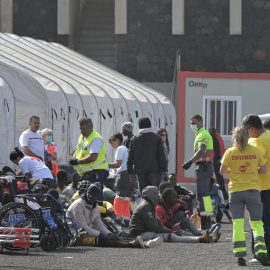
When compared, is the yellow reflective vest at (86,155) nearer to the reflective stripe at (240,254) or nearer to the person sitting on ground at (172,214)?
the person sitting on ground at (172,214)

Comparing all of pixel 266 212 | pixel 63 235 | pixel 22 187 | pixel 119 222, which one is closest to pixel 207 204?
pixel 119 222

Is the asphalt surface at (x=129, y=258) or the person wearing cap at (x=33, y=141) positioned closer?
the asphalt surface at (x=129, y=258)

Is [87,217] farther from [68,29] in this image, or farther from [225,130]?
[68,29]

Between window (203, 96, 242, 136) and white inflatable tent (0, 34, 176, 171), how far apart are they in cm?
146

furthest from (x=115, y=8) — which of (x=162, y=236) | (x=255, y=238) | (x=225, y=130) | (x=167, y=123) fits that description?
(x=255, y=238)

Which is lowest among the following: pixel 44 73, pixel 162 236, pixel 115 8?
pixel 162 236

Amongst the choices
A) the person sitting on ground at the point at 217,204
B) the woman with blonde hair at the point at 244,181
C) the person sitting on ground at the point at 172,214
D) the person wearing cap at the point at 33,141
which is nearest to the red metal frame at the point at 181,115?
the person sitting on ground at the point at 217,204

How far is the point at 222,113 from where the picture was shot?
97.3ft

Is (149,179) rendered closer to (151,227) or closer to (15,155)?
(151,227)

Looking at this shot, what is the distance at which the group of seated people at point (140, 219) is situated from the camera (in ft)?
44.2

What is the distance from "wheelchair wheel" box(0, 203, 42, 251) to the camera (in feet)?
41.2

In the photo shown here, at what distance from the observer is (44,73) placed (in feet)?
78.7

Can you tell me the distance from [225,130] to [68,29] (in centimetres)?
915

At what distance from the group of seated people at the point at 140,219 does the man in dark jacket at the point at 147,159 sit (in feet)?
0.92
